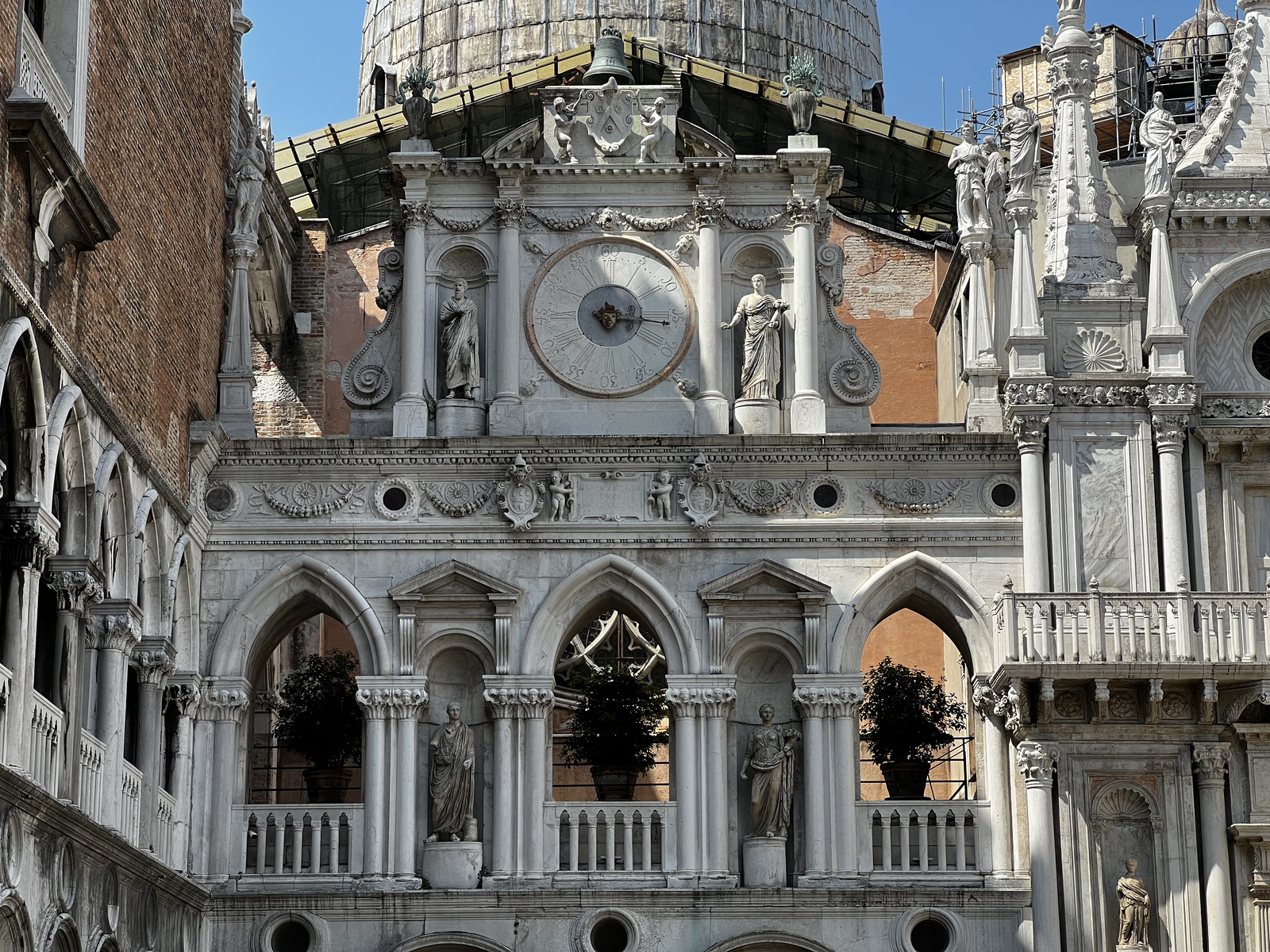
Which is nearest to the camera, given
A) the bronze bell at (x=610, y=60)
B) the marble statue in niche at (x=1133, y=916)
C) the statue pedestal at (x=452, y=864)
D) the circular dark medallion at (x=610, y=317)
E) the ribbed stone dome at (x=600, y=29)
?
the marble statue in niche at (x=1133, y=916)

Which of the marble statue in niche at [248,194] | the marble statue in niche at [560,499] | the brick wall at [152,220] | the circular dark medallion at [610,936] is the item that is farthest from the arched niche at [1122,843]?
the marble statue in niche at [248,194]

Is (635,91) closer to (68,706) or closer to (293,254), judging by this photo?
(293,254)

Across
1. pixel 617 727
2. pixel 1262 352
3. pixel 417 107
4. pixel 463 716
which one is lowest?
pixel 463 716

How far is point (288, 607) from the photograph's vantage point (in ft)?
72.9

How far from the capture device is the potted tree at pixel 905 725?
2283cm

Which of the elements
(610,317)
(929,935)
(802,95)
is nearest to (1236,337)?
(802,95)

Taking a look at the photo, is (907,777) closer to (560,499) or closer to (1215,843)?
(1215,843)

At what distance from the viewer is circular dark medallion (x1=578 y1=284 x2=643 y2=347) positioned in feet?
74.9

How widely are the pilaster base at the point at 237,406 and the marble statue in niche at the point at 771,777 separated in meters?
5.59

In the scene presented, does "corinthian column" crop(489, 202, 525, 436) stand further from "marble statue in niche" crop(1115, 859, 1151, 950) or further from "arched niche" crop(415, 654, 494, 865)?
"marble statue in niche" crop(1115, 859, 1151, 950)

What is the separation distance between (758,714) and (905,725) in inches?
71.2

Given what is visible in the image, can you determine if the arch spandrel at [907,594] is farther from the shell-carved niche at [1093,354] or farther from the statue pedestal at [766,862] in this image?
the shell-carved niche at [1093,354]

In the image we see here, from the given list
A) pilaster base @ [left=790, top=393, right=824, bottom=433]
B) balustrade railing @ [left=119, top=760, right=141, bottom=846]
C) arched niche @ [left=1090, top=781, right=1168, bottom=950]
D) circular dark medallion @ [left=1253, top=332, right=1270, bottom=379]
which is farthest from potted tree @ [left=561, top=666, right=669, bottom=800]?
circular dark medallion @ [left=1253, top=332, right=1270, bottom=379]

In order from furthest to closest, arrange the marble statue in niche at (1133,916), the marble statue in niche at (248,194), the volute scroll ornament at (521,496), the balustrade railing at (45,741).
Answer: the marble statue in niche at (248,194) < the volute scroll ornament at (521,496) < the marble statue in niche at (1133,916) < the balustrade railing at (45,741)
